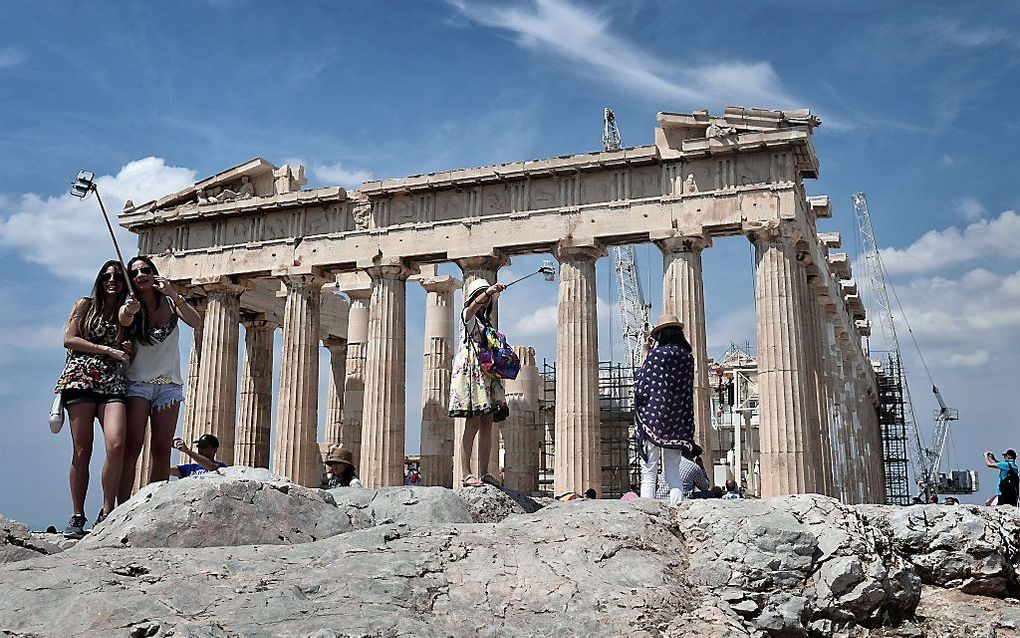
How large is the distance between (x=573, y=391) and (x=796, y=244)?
717 cm

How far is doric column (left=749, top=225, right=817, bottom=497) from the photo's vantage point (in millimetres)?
26109

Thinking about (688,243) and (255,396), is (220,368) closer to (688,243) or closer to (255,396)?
(255,396)

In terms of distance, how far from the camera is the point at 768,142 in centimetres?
2711

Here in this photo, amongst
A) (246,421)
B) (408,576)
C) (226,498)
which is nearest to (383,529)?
(408,576)

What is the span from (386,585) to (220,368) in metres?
28.3

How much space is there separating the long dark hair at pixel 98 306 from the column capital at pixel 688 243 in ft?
63.9

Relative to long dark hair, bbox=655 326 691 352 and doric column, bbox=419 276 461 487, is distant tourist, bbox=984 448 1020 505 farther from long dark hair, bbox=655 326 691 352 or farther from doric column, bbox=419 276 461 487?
doric column, bbox=419 276 461 487

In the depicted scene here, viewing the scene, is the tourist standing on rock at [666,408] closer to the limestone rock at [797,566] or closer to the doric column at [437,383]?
the limestone rock at [797,566]

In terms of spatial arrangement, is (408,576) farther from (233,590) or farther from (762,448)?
(762,448)

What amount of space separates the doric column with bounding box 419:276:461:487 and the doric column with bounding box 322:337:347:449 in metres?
5.48

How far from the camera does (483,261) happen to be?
98.4 feet

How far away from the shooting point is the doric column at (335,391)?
38.8m

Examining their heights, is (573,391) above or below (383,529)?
above

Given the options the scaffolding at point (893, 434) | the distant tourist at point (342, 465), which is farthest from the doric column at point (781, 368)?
the scaffolding at point (893, 434)
